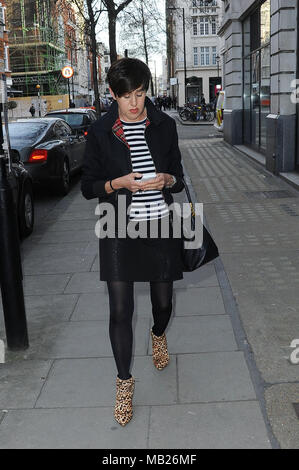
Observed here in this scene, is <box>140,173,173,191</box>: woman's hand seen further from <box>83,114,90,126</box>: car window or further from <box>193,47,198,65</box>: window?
<box>193,47,198,65</box>: window

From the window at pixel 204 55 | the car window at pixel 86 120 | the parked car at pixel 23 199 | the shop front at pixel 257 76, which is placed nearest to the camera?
the parked car at pixel 23 199

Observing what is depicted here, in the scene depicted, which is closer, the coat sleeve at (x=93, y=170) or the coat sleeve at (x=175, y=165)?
the coat sleeve at (x=93, y=170)

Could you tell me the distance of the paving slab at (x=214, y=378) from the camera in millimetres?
3365

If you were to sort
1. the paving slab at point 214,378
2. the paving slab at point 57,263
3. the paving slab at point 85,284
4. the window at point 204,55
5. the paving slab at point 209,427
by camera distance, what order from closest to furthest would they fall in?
the paving slab at point 209,427, the paving slab at point 214,378, the paving slab at point 85,284, the paving slab at point 57,263, the window at point 204,55

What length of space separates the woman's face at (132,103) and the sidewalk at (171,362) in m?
1.61

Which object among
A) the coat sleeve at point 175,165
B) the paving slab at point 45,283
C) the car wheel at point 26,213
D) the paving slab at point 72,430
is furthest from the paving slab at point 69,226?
the paving slab at point 72,430

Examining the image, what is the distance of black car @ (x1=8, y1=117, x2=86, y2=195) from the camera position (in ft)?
34.7

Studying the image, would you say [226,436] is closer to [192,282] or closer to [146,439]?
[146,439]

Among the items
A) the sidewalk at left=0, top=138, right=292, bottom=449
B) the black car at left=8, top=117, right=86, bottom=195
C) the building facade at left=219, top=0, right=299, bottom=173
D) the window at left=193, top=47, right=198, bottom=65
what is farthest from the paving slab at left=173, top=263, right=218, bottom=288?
the window at left=193, top=47, right=198, bottom=65

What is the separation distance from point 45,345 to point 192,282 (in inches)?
72.1

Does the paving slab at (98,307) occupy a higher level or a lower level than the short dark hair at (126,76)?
lower

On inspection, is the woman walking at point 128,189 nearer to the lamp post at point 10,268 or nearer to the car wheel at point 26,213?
the lamp post at point 10,268
